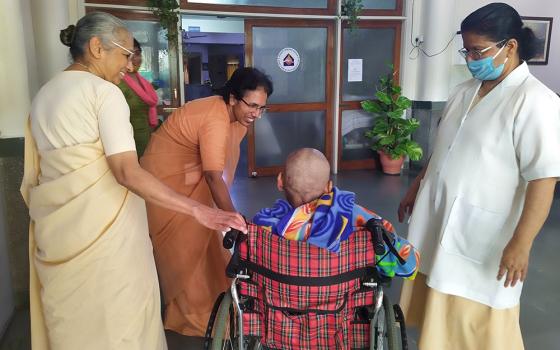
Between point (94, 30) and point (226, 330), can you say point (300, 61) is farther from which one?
point (226, 330)

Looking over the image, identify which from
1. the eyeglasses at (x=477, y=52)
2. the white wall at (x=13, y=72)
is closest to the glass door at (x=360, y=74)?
the white wall at (x=13, y=72)

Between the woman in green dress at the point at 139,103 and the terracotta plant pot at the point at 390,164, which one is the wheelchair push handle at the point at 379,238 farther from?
the terracotta plant pot at the point at 390,164

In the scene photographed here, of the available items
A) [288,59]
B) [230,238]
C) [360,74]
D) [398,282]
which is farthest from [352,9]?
[230,238]

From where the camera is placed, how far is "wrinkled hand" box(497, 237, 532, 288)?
1.51 meters

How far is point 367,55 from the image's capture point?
6.05 m

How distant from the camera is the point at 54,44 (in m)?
3.82

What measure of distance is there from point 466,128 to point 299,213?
29.1 inches

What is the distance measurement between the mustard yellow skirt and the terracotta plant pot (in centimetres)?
410

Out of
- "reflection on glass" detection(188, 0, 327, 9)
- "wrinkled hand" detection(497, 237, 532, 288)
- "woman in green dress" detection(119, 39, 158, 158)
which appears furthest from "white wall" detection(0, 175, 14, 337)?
"reflection on glass" detection(188, 0, 327, 9)

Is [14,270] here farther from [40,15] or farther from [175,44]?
[175,44]

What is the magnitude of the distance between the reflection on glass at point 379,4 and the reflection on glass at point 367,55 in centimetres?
26

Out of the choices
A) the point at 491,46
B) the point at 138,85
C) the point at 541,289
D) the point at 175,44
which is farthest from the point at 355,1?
the point at 491,46

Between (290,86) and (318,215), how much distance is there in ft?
15.3

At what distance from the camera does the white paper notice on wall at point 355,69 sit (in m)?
6.00
